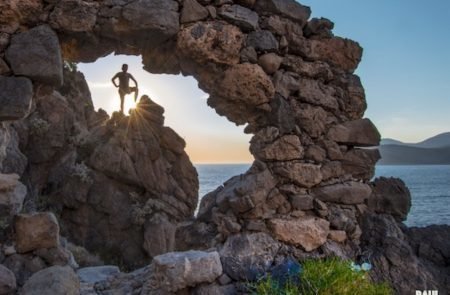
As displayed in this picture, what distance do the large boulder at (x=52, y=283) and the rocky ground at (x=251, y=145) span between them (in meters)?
0.01

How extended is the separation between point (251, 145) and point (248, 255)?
1015mm

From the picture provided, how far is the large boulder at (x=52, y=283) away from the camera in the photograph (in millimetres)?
2795

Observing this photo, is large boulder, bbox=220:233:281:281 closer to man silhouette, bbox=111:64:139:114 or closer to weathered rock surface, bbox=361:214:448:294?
weathered rock surface, bbox=361:214:448:294

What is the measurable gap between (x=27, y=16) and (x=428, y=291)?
404 centimetres

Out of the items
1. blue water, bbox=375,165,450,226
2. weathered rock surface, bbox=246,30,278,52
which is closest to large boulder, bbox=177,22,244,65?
weathered rock surface, bbox=246,30,278,52

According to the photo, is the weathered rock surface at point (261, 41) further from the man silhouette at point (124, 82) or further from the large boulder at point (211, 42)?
the man silhouette at point (124, 82)

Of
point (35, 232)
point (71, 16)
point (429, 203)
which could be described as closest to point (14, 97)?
point (71, 16)

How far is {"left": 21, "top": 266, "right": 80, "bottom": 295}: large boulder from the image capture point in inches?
110

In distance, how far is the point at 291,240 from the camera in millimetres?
3195

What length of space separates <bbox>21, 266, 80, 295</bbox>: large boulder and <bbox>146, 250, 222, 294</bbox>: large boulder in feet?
2.17

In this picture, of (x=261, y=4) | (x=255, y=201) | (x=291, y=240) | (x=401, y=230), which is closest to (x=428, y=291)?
(x=401, y=230)

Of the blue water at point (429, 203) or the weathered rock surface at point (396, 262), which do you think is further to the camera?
the blue water at point (429, 203)

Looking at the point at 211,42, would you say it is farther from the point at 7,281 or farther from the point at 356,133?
the point at 7,281

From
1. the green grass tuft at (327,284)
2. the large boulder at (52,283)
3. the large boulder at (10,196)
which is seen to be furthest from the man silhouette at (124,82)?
the green grass tuft at (327,284)
